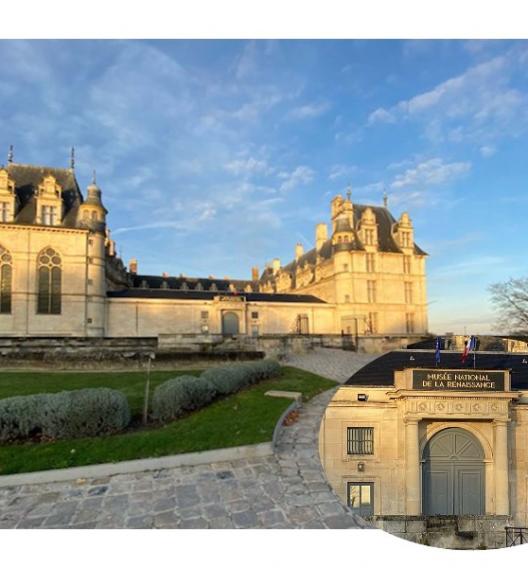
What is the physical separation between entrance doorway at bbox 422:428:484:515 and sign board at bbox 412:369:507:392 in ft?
1.33

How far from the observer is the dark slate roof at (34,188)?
1188 inches

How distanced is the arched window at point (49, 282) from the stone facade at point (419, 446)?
33.4 m

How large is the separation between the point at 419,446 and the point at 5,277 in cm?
3592

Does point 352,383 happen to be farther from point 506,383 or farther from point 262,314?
point 262,314

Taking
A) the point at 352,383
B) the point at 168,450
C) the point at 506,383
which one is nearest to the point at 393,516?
the point at 352,383

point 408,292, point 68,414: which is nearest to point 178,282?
point 408,292

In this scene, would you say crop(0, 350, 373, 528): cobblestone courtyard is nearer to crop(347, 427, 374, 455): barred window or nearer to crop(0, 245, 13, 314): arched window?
crop(347, 427, 374, 455): barred window

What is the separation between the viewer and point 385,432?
2.85 metres

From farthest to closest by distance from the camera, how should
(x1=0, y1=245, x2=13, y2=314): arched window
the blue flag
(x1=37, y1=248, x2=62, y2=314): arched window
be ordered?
(x1=37, y1=248, x2=62, y2=314): arched window
(x1=0, y1=245, x2=13, y2=314): arched window
the blue flag

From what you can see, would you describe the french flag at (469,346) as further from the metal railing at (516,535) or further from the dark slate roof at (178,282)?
the dark slate roof at (178,282)

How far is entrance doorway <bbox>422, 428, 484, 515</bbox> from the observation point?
274 centimetres

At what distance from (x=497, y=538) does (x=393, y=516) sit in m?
0.85

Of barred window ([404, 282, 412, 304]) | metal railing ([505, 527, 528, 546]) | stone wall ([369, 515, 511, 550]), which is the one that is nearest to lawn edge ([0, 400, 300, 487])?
stone wall ([369, 515, 511, 550])

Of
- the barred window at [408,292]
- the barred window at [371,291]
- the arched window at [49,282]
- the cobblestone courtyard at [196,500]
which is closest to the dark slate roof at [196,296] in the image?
the arched window at [49,282]
